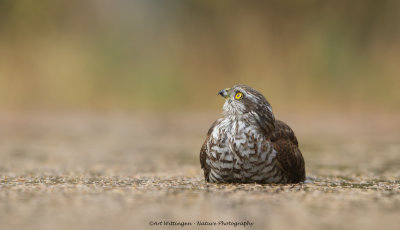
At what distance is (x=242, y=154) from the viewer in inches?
207

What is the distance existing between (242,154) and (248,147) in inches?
3.1

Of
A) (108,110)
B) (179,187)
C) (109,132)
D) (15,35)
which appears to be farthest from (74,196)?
(15,35)

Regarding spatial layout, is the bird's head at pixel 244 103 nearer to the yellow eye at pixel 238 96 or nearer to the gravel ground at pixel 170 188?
the yellow eye at pixel 238 96

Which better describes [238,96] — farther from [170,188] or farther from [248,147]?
[170,188]

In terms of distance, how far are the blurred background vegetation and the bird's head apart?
1449cm

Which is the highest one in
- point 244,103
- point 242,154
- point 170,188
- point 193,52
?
point 193,52

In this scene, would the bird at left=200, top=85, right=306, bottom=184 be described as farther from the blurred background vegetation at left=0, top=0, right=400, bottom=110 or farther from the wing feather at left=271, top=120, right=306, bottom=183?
the blurred background vegetation at left=0, top=0, right=400, bottom=110

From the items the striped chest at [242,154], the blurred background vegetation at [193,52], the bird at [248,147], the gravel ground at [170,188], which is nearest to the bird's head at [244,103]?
the bird at [248,147]

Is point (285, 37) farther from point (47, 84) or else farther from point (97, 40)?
point (47, 84)

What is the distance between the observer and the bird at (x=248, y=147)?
5.30 meters

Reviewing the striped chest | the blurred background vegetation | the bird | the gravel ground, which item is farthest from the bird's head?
the blurred background vegetation

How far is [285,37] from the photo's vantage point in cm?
2244

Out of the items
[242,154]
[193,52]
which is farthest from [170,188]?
[193,52]

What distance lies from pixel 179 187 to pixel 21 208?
1.65 metres
